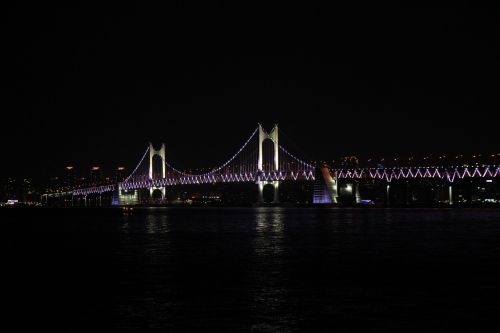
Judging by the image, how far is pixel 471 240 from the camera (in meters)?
26.9

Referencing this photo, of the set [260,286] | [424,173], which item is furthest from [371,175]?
[260,286]

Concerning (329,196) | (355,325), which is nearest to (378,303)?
(355,325)

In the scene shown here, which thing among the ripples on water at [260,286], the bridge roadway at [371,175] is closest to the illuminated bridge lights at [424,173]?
the bridge roadway at [371,175]

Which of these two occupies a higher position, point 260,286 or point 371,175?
point 371,175

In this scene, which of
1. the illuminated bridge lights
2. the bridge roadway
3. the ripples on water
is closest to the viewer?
the ripples on water

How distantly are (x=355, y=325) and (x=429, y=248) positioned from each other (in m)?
14.0

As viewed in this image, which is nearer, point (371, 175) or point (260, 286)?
point (260, 286)

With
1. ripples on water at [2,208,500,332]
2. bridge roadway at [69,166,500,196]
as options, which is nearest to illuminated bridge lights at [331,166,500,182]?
bridge roadway at [69,166,500,196]

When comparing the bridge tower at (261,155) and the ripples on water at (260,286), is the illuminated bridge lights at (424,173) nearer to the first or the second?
the bridge tower at (261,155)

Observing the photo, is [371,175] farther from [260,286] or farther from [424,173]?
[260,286]

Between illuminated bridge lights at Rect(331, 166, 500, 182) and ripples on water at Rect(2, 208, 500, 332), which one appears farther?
illuminated bridge lights at Rect(331, 166, 500, 182)

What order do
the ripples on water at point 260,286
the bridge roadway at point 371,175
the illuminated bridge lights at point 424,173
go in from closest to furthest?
the ripples on water at point 260,286 → the bridge roadway at point 371,175 → the illuminated bridge lights at point 424,173

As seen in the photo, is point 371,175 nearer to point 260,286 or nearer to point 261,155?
point 261,155

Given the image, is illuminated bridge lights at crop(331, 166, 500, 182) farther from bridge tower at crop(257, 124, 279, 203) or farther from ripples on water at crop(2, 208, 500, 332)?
ripples on water at crop(2, 208, 500, 332)
